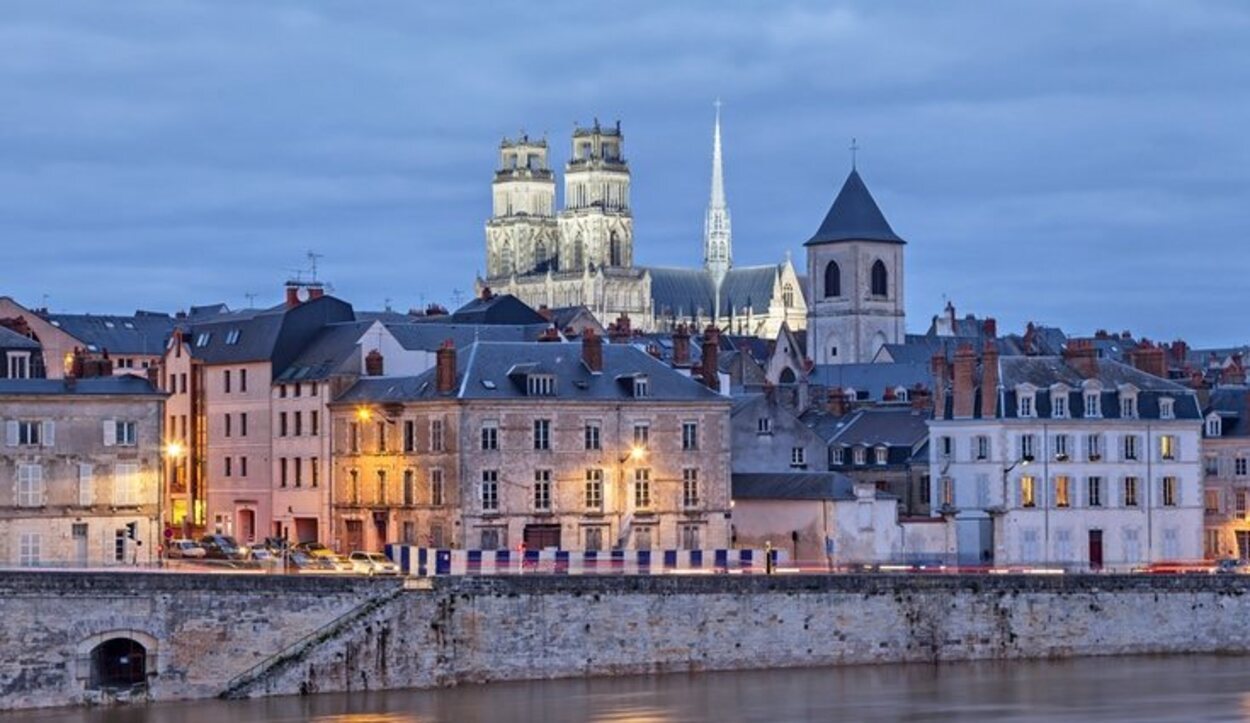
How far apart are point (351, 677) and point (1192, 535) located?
1324 inches

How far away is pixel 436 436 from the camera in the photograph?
72875mm

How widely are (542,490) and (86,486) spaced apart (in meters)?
12.3

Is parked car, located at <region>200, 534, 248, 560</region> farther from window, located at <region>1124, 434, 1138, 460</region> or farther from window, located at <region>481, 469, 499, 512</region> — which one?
window, located at <region>1124, 434, 1138, 460</region>

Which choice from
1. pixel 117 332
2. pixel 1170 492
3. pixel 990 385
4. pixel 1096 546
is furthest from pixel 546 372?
pixel 117 332

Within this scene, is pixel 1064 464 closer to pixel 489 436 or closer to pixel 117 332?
pixel 489 436

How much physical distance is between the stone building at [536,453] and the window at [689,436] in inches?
1.1

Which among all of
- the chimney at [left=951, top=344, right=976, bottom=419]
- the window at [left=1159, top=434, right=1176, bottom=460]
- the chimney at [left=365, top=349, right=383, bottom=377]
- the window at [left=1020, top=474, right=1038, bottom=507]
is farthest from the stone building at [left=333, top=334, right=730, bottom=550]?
the window at [left=1159, top=434, right=1176, bottom=460]

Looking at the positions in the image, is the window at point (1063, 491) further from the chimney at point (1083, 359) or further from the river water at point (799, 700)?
the river water at point (799, 700)

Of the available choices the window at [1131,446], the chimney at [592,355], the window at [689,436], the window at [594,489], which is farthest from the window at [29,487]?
the window at [1131,446]

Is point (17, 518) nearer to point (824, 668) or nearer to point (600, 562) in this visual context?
point (600, 562)

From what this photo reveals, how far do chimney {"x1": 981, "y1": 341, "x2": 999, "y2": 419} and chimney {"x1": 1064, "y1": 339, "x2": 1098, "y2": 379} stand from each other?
11.0 ft

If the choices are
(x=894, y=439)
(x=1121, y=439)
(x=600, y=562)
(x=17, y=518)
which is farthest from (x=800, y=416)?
(x=17, y=518)

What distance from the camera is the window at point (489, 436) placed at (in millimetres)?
72312

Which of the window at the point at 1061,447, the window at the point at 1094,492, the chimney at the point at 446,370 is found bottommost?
the window at the point at 1094,492
